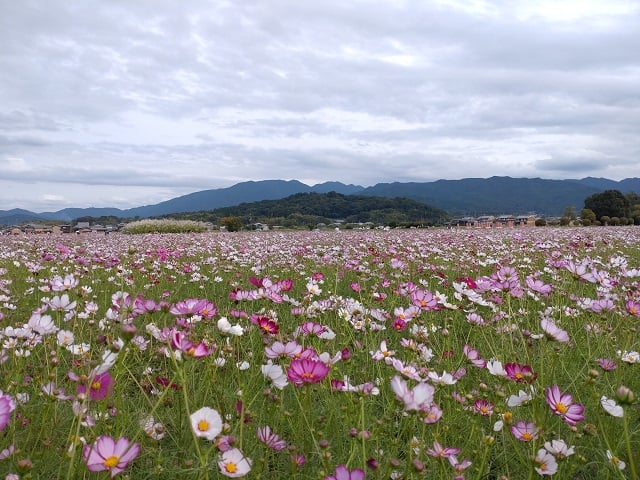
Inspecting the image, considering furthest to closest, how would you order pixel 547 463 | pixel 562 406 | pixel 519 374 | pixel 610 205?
pixel 610 205
pixel 519 374
pixel 562 406
pixel 547 463

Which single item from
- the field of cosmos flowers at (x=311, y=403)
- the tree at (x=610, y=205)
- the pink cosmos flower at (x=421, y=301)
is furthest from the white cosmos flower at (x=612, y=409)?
the tree at (x=610, y=205)

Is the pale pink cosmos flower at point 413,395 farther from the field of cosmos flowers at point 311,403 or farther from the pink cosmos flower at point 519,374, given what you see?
the pink cosmos flower at point 519,374

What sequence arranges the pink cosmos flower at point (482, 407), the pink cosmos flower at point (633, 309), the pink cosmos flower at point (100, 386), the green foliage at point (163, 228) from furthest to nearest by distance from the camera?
the green foliage at point (163, 228)
the pink cosmos flower at point (633, 309)
the pink cosmos flower at point (482, 407)
the pink cosmos flower at point (100, 386)

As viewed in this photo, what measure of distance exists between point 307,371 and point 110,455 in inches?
21.2

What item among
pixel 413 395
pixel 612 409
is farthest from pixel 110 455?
pixel 612 409

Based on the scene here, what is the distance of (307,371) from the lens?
53.5 inches

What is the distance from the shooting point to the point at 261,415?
2.00 meters

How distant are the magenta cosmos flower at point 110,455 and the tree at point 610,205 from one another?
5263cm

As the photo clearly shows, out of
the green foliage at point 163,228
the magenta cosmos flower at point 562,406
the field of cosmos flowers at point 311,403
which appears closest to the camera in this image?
the field of cosmos flowers at point 311,403

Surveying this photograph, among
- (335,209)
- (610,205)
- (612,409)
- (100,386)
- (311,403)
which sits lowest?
(311,403)

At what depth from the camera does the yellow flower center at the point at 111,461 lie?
111cm

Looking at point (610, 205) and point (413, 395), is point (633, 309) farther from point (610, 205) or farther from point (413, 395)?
point (610, 205)

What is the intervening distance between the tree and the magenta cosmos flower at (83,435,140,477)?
5263 cm

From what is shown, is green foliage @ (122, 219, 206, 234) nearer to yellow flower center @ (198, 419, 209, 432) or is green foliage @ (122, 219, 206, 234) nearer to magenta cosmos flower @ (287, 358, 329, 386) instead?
magenta cosmos flower @ (287, 358, 329, 386)
